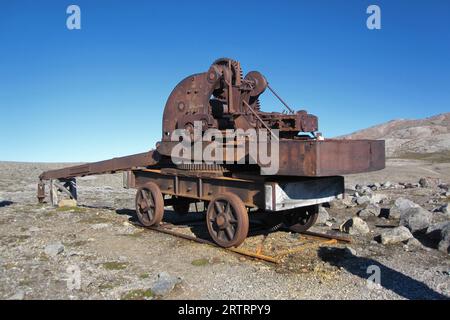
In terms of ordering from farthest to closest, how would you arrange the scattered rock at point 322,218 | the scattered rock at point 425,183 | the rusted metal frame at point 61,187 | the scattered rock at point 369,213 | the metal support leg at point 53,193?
the scattered rock at point 425,183, the rusted metal frame at point 61,187, the metal support leg at point 53,193, the scattered rock at point 369,213, the scattered rock at point 322,218

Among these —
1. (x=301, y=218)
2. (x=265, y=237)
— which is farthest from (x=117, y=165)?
(x=301, y=218)

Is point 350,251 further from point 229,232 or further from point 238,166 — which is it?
point 238,166

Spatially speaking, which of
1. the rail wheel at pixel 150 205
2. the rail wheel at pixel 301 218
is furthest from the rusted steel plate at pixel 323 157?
the rail wheel at pixel 150 205

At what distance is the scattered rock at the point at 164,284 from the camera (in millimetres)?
5277

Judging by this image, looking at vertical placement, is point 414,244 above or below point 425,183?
below

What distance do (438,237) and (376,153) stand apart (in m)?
2.03

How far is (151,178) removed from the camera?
32.0 ft

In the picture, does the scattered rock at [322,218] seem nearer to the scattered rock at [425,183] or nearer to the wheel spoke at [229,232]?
the wheel spoke at [229,232]

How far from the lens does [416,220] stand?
8820mm

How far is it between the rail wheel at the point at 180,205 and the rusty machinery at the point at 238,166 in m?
0.04

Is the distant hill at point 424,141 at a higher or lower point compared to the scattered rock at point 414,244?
higher

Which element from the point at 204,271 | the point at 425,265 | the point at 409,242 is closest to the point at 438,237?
the point at 409,242

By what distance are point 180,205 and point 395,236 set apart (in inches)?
205
